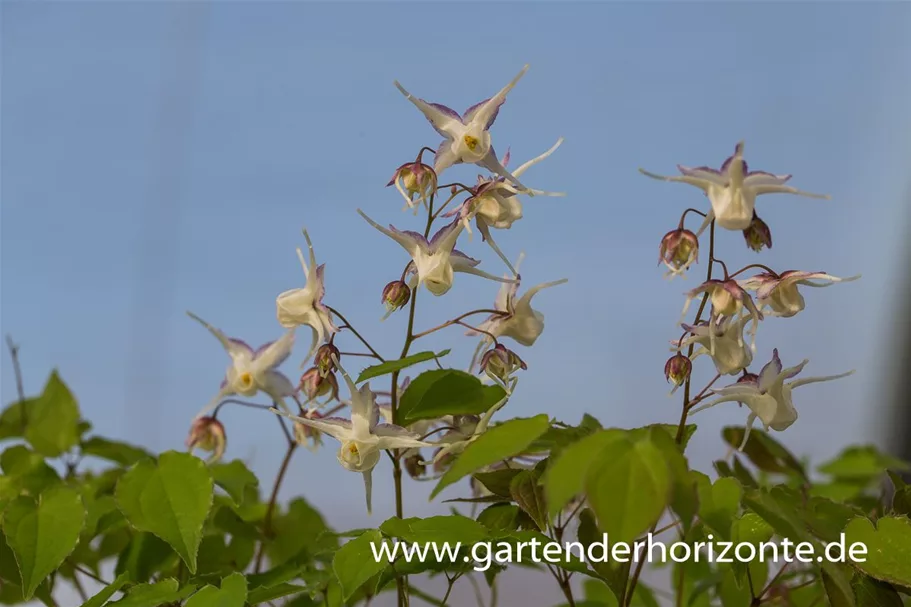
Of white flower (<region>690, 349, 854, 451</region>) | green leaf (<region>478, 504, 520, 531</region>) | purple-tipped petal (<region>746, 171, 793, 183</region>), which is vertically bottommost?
green leaf (<region>478, 504, 520, 531</region>)

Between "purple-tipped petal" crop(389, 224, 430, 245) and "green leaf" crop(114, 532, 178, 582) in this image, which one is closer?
"purple-tipped petal" crop(389, 224, 430, 245)

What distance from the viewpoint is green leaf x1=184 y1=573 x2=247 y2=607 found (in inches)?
18.2

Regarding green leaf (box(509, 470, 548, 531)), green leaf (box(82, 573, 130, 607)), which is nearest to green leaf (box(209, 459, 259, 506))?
green leaf (box(82, 573, 130, 607))

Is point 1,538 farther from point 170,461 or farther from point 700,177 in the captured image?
point 700,177

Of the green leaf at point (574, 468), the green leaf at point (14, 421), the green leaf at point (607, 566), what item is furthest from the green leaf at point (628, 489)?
the green leaf at point (14, 421)

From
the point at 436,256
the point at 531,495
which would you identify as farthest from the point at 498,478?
the point at 436,256

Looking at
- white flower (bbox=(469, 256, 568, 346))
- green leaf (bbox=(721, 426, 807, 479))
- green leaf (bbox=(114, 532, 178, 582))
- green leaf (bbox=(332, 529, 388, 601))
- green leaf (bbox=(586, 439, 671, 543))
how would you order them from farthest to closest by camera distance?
green leaf (bbox=(721, 426, 807, 479)) < green leaf (bbox=(114, 532, 178, 582)) < white flower (bbox=(469, 256, 568, 346)) < green leaf (bbox=(332, 529, 388, 601)) < green leaf (bbox=(586, 439, 671, 543))

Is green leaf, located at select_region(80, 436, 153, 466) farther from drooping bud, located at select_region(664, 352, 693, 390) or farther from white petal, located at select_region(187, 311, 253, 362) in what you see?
drooping bud, located at select_region(664, 352, 693, 390)

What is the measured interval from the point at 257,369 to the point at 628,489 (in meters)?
0.38

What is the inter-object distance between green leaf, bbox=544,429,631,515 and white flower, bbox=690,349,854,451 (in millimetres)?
168

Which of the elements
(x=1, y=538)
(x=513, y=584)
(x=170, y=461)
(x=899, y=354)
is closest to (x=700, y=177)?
(x=170, y=461)

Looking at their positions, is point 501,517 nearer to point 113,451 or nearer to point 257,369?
point 257,369

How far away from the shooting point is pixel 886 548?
18.5 inches

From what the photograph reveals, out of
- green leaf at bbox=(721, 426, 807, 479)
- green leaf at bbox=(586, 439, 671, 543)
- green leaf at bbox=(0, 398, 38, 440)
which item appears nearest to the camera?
green leaf at bbox=(586, 439, 671, 543)
